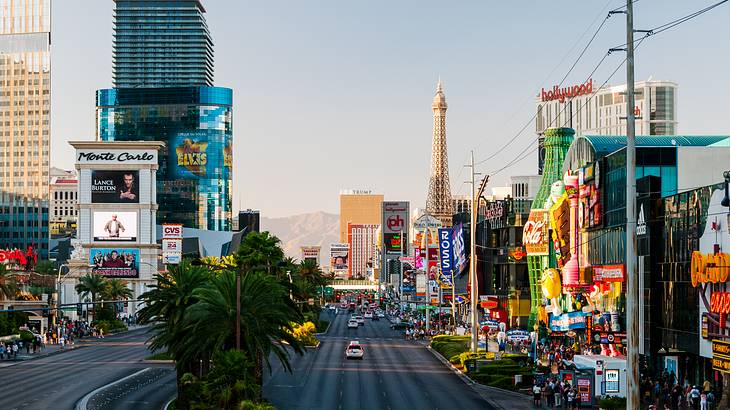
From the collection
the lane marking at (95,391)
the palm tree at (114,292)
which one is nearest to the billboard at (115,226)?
the palm tree at (114,292)

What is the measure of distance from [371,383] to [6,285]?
5789 cm

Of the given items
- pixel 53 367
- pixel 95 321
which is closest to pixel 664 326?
pixel 53 367

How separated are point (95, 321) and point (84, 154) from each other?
138ft

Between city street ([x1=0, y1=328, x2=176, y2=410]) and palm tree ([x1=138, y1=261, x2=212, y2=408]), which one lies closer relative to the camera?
palm tree ([x1=138, y1=261, x2=212, y2=408])

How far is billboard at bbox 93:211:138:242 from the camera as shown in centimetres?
17338

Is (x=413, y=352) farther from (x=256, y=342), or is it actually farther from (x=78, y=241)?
(x=78, y=241)

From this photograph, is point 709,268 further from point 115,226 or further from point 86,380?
point 115,226

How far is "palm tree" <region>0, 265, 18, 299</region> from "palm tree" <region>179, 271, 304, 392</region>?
65.7 meters

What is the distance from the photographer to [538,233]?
339ft

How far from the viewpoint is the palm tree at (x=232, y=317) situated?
4975cm

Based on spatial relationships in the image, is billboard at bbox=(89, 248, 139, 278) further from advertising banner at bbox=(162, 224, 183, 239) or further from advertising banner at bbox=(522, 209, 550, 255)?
advertising banner at bbox=(522, 209, 550, 255)

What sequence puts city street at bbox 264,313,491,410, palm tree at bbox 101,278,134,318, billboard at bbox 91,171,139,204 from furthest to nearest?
billboard at bbox 91,171,139,204
palm tree at bbox 101,278,134,318
city street at bbox 264,313,491,410

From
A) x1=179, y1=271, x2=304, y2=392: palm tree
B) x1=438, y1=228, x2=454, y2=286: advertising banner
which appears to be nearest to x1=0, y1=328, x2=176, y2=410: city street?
x1=179, y1=271, x2=304, y2=392: palm tree

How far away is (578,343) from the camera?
262 ft
